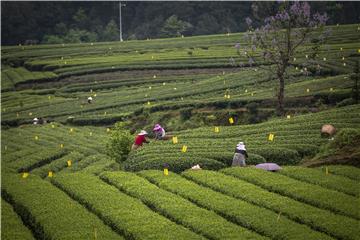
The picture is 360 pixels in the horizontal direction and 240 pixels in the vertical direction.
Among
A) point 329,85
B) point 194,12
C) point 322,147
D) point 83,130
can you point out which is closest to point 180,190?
point 322,147

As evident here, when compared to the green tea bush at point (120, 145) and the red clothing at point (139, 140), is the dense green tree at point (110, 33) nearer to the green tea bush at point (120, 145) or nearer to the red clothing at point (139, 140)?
the red clothing at point (139, 140)

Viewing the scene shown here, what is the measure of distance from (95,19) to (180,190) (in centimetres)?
11189

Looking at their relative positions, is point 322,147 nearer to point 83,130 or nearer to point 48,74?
point 83,130

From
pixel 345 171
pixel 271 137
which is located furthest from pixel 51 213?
pixel 271 137

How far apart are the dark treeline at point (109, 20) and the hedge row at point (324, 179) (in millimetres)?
92220

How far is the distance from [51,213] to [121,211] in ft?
9.30

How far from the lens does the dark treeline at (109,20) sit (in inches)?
4656

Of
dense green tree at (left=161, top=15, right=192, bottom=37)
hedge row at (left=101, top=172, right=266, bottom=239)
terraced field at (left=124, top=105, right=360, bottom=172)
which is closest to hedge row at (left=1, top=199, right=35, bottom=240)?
hedge row at (left=101, top=172, right=266, bottom=239)

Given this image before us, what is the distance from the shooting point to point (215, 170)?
26.9m

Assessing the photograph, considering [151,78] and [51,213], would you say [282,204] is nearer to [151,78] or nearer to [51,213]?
[51,213]

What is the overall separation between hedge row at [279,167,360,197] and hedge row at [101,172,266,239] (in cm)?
528

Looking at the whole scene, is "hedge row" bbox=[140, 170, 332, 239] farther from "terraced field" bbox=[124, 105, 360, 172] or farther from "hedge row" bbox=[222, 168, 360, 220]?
"terraced field" bbox=[124, 105, 360, 172]

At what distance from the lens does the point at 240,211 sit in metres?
19.1

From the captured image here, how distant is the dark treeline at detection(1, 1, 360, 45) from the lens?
118250mm
